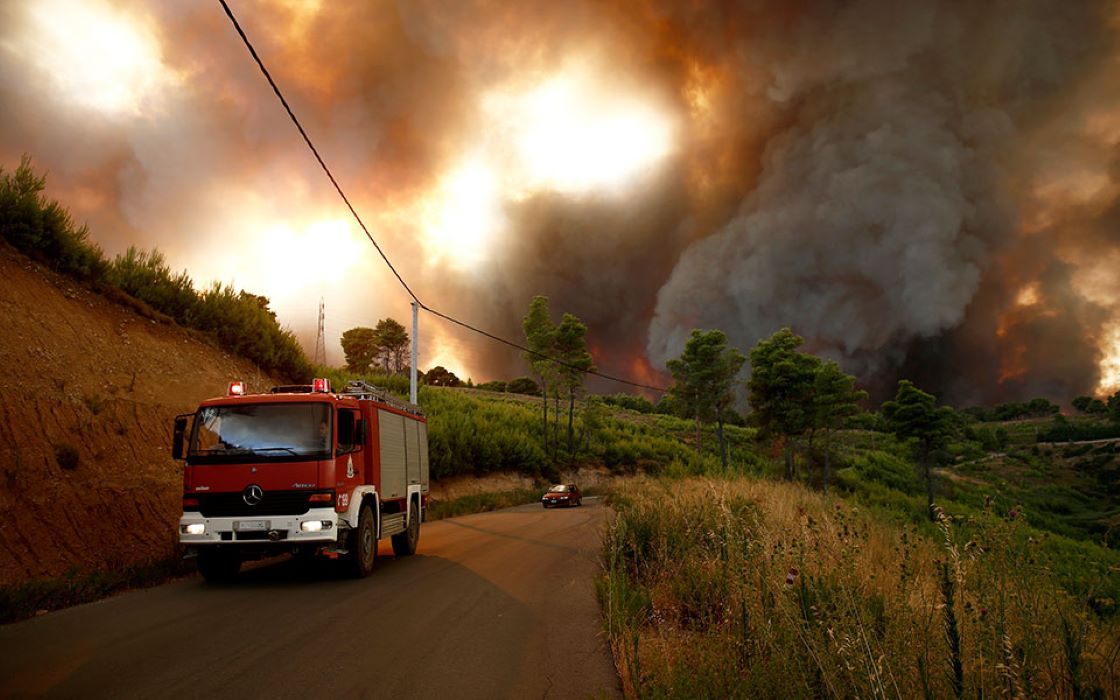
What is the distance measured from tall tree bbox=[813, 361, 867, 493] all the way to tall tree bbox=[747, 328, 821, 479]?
1591 millimetres

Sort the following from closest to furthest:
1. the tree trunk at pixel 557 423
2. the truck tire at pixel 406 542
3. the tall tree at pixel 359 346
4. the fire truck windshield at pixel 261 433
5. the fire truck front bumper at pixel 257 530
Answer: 1. the fire truck front bumper at pixel 257 530
2. the fire truck windshield at pixel 261 433
3. the truck tire at pixel 406 542
4. the tree trunk at pixel 557 423
5. the tall tree at pixel 359 346

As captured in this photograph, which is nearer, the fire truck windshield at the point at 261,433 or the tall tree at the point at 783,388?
the fire truck windshield at the point at 261,433

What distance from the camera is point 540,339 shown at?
5841cm

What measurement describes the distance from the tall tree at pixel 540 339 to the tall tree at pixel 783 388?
816 inches

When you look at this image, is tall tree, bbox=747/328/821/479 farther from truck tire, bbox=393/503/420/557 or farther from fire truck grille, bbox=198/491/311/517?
fire truck grille, bbox=198/491/311/517

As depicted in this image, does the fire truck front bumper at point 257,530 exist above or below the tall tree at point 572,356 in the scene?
below

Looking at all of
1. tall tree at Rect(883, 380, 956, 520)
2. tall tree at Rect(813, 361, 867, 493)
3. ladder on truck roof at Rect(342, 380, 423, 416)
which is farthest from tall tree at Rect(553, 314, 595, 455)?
ladder on truck roof at Rect(342, 380, 423, 416)

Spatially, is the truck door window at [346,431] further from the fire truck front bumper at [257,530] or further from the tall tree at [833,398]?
the tall tree at [833,398]

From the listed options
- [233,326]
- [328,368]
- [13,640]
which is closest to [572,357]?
[328,368]

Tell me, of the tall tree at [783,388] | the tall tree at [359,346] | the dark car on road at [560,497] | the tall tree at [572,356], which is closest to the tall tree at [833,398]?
the tall tree at [783,388]

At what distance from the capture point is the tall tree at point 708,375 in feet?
210

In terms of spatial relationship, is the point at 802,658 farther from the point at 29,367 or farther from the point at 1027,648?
the point at 29,367

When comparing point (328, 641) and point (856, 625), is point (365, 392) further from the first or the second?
point (856, 625)

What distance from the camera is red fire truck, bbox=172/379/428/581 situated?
9188mm
